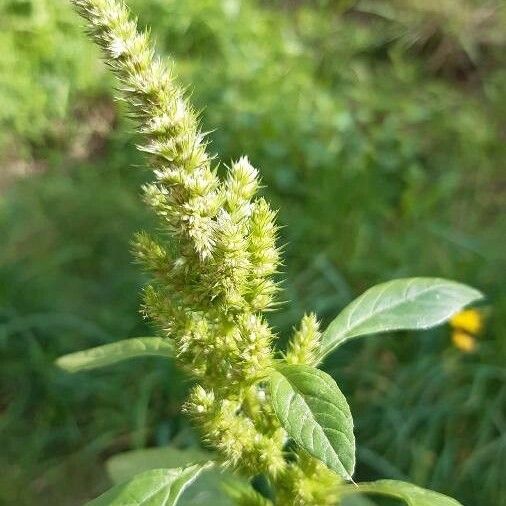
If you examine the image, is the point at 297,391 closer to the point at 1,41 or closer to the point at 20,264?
the point at 20,264

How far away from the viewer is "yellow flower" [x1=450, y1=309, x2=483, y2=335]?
8.73 ft

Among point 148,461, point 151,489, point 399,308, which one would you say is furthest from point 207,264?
point 148,461

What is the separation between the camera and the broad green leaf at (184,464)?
1.33 m

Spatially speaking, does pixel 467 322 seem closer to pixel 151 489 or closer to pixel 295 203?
pixel 295 203

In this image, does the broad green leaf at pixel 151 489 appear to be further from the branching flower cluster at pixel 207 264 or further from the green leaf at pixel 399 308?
the green leaf at pixel 399 308

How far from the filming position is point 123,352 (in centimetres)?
125

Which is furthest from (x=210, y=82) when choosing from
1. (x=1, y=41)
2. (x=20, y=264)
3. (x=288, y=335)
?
(x=288, y=335)

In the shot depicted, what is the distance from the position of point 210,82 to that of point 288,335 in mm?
1765

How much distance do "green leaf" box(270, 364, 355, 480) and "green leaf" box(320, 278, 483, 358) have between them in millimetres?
230

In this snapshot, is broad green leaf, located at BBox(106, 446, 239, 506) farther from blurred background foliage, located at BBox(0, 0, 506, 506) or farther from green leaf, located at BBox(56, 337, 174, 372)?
blurred background foliage, located at BBox(0, 0, 506, 506)

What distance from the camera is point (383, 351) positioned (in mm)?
2822

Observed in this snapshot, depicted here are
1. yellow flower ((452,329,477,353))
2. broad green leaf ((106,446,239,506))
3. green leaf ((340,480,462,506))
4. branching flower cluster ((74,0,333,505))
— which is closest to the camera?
Result: branching flower cluster ((74,0,333,505))

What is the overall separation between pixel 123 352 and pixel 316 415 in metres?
0.42

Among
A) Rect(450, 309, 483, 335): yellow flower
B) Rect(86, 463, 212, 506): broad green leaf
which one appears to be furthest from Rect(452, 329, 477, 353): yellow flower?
Rect(86, 463, 212, 506): broad green leaf
